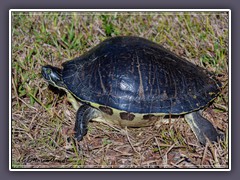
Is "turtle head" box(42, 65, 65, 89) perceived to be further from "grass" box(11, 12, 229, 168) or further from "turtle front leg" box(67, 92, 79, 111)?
"grass" box(11, 12, 229, 168)

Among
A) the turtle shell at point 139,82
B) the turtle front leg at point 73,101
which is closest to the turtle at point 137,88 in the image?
the turtle shell at point 139,82

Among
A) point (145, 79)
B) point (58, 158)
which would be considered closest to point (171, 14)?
point (145, 79)

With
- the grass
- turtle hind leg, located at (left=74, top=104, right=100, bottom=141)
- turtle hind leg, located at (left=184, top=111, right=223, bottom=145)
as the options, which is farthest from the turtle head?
turtle hind leg, located at (left=184, top=111, right=223, bottom=145)

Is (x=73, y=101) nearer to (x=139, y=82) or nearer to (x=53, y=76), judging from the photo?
(x=53, y=76)

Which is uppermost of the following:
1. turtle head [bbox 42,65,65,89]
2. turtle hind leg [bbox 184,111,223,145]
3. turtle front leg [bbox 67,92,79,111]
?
turtle head [bbox 42,65,65,89]

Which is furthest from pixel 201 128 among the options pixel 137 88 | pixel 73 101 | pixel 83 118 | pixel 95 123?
pixel 73 101

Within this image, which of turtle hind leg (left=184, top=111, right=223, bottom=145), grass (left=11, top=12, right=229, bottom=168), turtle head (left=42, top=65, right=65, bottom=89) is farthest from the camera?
turtle head (left=42, top=65, right=65, bottom=89)
